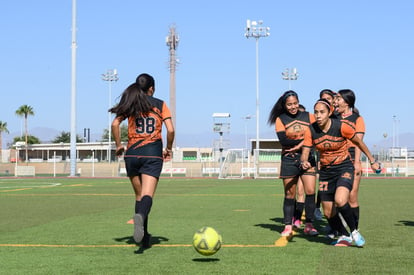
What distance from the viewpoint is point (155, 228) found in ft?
32.9

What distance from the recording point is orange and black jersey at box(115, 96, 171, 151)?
7.53 metres

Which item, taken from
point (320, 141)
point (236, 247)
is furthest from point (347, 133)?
point (236, 247)

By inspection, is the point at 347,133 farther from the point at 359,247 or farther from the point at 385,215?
the point at 385,215

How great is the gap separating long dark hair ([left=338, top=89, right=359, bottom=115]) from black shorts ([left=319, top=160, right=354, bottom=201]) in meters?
1.29

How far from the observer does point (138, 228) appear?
6.87 m

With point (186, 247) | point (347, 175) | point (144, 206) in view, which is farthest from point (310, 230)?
point (144, 206)

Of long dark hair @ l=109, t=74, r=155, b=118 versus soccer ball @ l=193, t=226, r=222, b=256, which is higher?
long dark hair @ l=109, t=74, r=155, b=118

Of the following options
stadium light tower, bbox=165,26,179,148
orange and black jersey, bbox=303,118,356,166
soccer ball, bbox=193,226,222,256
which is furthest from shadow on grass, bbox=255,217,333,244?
stadium light tower, bbox=165,26,179,148

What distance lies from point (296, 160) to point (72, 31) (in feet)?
127

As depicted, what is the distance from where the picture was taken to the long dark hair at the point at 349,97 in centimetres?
898

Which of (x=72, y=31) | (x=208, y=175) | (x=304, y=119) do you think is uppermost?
(x=72, y=31)

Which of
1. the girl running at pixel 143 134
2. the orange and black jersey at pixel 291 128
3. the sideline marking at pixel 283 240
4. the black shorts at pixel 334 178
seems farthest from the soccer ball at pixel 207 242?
the orange and black jersey at pixel 291 128

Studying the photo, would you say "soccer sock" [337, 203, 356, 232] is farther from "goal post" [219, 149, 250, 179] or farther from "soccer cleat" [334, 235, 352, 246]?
"goal post" [219, 149, 250, 179]

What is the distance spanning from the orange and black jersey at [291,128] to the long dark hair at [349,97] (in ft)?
2.06
